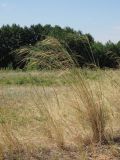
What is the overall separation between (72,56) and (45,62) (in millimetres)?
439

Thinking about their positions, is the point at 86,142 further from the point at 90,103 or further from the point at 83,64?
the point at 83,64

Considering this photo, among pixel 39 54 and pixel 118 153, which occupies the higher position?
pixel 39 54

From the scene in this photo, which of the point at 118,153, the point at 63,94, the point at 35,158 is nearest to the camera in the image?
the point at 35,158

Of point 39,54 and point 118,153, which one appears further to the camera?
point 39,54

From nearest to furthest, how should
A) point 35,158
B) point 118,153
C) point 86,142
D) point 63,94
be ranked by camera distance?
point 35,158
point 118,153
point 86,142
point 63,94

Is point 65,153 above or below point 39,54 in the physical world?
below

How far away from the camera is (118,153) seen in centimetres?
555

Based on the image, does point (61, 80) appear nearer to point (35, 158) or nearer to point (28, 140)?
point (28, 140)

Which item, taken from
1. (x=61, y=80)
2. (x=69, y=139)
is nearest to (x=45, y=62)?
(x=61, y=80)

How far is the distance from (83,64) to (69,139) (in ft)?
5.44

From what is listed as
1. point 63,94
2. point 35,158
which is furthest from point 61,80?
point 35,158

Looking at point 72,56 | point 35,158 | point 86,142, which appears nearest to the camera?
point 35,158

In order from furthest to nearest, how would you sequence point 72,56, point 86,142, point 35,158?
point 72,56, point 86,142, point 35,158

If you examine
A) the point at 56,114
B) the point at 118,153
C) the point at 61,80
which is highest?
the point at 61,80
